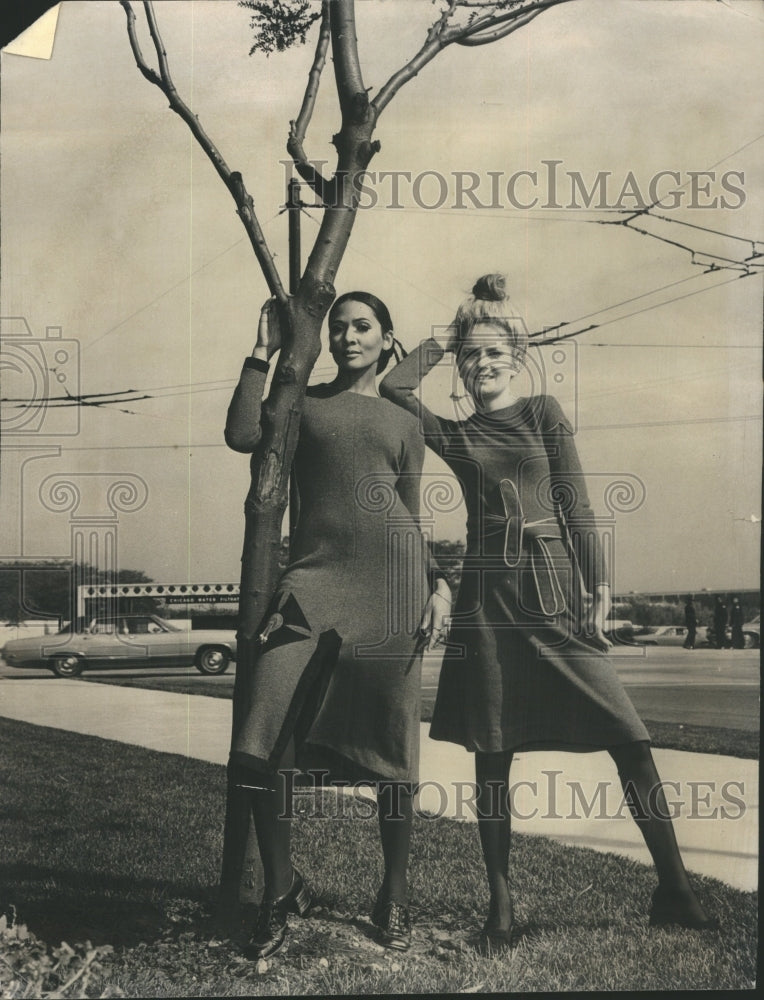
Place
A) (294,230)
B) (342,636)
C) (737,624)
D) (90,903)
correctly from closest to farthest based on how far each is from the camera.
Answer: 1. (342,636)
2. (90,903)
3. (294,230)
4. (737,624)

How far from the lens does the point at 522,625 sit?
507cm

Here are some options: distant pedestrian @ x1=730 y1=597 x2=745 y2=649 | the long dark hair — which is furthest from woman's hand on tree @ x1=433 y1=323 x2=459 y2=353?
distant pedestrian @ x1=730 y1=597 x2=745 y2=649

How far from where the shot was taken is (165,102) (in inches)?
206

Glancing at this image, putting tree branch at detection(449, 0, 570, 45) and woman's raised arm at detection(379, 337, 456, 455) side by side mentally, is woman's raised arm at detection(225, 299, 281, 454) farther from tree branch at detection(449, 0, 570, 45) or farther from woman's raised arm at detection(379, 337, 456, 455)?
tree branch at detection(449, 0, 570, 45)

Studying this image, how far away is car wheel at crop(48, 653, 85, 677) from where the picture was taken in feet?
17.2

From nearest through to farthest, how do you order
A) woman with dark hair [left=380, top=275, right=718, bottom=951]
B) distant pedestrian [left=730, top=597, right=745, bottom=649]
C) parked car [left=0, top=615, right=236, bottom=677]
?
woman with dark hair [left=380, top=275, right=718, bottom=951]
parked car [left=0, top=615, right=236, bottom=677]
distant pedestrian [left=730, top=597, right=745, bottom=649]

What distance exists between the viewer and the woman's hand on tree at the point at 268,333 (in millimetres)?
5109

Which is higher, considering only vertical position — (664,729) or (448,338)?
(448,338)

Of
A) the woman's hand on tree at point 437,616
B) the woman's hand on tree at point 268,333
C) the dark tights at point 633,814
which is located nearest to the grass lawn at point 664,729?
the dark tights at point 633,814

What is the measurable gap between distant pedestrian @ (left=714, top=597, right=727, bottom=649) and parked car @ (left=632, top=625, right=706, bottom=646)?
4.7 inches

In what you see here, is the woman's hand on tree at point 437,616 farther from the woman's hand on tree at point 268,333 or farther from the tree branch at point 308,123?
the tree branch at point 308,123

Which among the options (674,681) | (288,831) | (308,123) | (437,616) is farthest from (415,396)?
(288,831)

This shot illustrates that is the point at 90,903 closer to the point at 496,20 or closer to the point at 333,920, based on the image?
the point at 333,920

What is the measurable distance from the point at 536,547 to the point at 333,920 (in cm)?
182
